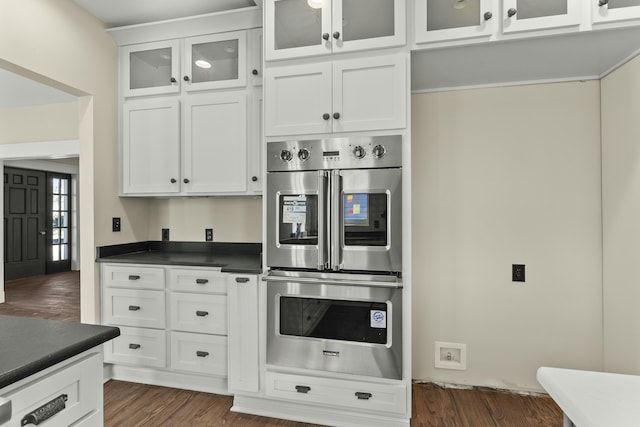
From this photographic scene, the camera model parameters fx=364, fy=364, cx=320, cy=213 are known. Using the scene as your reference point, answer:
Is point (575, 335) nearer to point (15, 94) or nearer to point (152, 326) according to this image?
point (152, 326)

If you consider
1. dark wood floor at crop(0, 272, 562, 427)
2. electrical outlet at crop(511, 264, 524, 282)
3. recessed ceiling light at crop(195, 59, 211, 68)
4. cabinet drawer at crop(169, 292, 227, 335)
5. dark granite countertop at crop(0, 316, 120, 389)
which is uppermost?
recessed ceiling light at crop(195, 59, 211, 68)

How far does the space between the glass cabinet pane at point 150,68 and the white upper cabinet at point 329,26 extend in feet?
3.46

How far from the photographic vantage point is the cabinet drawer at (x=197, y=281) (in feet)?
8.00

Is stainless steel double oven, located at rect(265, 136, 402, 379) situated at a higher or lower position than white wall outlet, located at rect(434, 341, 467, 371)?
higher

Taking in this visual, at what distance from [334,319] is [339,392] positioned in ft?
1.33

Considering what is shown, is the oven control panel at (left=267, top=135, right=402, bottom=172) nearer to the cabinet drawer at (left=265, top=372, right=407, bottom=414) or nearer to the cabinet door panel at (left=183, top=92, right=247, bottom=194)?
the cabinet door panel at (left=183, top=92, right=247, bottom=194)

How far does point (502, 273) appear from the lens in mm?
2445

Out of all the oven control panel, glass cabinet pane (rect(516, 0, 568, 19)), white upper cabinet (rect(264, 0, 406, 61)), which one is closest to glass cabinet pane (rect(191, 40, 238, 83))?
white upper cabinet (rect(264, 0, 406, 61))

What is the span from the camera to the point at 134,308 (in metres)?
2.61

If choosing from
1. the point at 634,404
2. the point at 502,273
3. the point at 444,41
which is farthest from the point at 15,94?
the point at 634,404

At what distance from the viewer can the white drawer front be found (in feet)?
8.39

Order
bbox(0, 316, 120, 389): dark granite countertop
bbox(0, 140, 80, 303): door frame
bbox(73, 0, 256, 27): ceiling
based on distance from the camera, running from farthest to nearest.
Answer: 1. bbox(0, 140, 80, 303): door frame
2. bbox(73, 0, 256, 27): ceiling
3. bbox(0, 316, 120, 389): dark granite countertop

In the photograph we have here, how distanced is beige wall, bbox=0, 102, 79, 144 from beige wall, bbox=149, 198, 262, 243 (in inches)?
63.3

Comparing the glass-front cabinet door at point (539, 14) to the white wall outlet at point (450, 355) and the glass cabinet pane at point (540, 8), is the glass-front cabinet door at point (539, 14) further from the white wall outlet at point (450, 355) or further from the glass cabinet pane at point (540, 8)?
the white wall outlet at point (450, 355)
